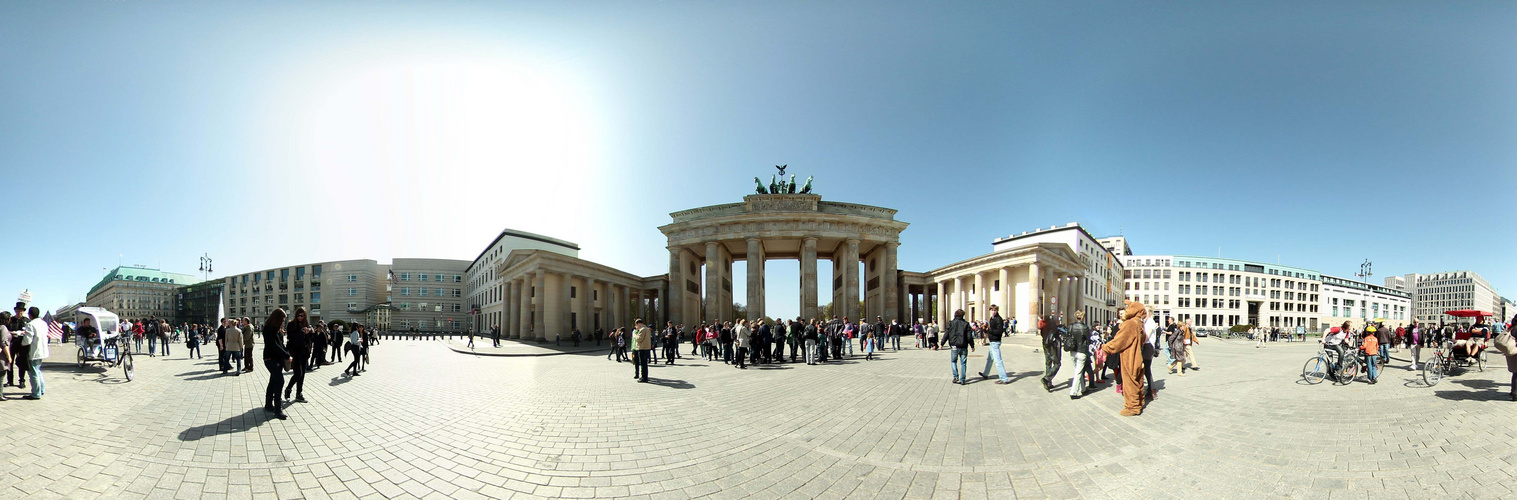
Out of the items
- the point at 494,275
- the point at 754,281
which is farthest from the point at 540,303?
the point at 494,275

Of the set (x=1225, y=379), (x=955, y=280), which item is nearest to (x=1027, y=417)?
(x=1225, y=379)

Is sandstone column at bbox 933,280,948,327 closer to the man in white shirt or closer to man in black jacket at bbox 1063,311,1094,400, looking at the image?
man in black jacket at bbox 1063,311,1094,400

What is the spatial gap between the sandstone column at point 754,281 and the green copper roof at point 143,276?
139 meters

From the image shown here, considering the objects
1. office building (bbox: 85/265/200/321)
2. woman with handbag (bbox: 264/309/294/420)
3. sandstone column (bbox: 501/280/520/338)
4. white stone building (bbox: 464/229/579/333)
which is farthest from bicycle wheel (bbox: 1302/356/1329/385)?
office building (bbox: 85/265/200/321)

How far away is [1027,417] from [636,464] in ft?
14.5

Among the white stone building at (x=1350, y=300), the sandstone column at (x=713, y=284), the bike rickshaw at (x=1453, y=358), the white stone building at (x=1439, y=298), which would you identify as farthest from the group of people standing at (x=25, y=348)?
the white stone building at (x=1350, y=300)

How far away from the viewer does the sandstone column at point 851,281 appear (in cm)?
3500

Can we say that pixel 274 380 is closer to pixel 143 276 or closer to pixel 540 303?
pixel 540 303

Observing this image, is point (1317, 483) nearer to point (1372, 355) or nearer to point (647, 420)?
point (647, 420)

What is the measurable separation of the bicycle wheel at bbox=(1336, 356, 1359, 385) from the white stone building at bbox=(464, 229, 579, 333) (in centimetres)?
4263

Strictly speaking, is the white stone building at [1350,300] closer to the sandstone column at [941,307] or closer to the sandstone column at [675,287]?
the sandstone column at [941,307]

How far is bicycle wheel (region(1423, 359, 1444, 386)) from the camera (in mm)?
7781

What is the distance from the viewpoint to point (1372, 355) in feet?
26.1

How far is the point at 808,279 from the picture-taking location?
3434 cm
